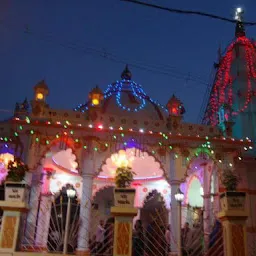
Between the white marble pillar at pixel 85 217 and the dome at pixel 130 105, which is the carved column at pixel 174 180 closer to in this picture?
the dome at pixel 130 105

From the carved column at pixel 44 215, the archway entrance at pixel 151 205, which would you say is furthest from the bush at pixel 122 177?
the archway entrance at pixel 151 205

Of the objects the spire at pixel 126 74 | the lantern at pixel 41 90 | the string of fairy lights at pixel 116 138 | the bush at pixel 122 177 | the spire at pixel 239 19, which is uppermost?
the spire at pixel 239 19

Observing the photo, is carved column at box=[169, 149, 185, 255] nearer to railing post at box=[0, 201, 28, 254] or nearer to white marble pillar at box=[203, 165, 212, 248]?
white marble pillar at box=[203, 165, 212, 248]

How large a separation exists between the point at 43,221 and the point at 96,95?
5.73 metres

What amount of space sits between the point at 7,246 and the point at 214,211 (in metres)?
9.18

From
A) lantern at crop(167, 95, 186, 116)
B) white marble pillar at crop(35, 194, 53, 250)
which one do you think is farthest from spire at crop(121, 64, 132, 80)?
white marble pillar at crop(35, 194, 53, 250)

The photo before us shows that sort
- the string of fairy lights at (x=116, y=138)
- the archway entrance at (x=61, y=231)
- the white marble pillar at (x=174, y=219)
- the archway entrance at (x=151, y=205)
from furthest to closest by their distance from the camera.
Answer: the archway entrance at (x=151, y=205)
the string of fairy lights at (x=116, y=138)
the white marble pillar at (x=174, y=219)
the archway entrance at (x=61, y=231)

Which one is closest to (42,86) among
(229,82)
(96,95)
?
(96,95)

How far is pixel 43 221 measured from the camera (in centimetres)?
1478

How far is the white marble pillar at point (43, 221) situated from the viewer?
13916 mm

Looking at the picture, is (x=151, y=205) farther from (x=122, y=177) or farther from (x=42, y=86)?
(x=122, y=177)

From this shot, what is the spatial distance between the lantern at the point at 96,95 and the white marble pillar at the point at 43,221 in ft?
15.8

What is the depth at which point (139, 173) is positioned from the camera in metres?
18.6

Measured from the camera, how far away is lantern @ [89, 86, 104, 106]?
49.4 feet
